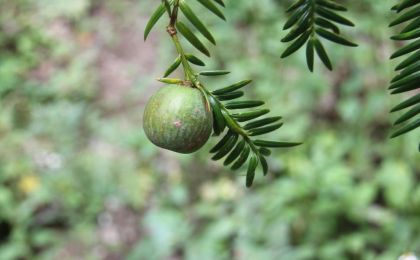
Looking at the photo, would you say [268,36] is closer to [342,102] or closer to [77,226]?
[342,102]

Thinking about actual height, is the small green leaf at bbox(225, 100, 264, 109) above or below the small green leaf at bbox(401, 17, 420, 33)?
below

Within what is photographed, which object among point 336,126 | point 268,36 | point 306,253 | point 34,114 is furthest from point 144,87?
point 306,253

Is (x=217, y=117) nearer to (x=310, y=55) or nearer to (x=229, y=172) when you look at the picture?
(x=310, y=55)

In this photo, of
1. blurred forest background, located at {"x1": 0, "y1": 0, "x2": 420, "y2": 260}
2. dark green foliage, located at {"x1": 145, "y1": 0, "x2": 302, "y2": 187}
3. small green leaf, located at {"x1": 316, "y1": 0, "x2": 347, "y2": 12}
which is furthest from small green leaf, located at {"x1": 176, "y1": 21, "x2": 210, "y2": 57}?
blurred forest background, located at {"x1": 0, "y1": 0, "x2": 420, "y2": 260}

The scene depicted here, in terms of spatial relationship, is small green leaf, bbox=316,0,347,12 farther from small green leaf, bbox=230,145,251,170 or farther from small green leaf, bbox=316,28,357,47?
small green leaf, bbox=230,145,251,170

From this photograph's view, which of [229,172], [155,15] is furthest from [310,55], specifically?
[229,172]
